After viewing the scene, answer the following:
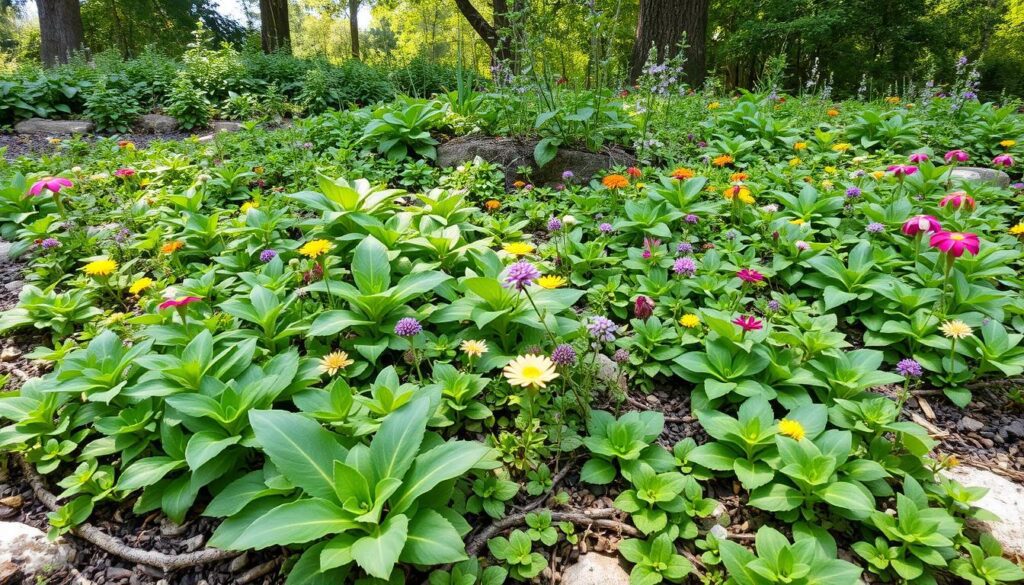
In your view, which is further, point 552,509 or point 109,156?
point 109,156

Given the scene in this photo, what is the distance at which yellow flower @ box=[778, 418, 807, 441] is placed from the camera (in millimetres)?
1799

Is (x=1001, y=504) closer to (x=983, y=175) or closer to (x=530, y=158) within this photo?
(x=530, y=158)

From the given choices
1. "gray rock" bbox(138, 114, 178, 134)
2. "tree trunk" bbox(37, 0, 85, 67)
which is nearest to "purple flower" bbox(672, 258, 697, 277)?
"gray rock" bbox(138, 114, 178, 134)

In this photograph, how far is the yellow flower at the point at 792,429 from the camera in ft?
5.90

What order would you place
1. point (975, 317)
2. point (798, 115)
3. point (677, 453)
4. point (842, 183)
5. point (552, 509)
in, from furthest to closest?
point (798, 115)
point (842, 183)
point (975, 317)
point (677, 453)
point (552, 509)

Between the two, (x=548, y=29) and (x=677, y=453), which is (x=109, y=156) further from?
(x=677, y=453)

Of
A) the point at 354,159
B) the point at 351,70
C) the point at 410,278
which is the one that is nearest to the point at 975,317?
the point at 410,278

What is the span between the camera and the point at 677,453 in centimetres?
189

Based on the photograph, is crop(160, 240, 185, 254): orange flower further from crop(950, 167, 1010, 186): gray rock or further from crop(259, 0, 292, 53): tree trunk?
crop(259, 0, 292, 53): tree trunk

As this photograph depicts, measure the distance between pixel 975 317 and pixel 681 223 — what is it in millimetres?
1544

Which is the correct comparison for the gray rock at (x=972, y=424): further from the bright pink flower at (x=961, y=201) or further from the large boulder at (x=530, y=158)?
the large boulder at (x=530, y=158)

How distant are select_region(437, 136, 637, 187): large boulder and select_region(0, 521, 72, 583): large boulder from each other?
11.1 ft

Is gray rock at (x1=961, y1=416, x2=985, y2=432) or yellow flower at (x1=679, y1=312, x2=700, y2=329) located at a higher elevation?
yellow flower at (x1=679, y1=312, x2=700, y2=329)

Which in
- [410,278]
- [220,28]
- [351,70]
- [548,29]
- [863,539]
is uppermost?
[220,28]
